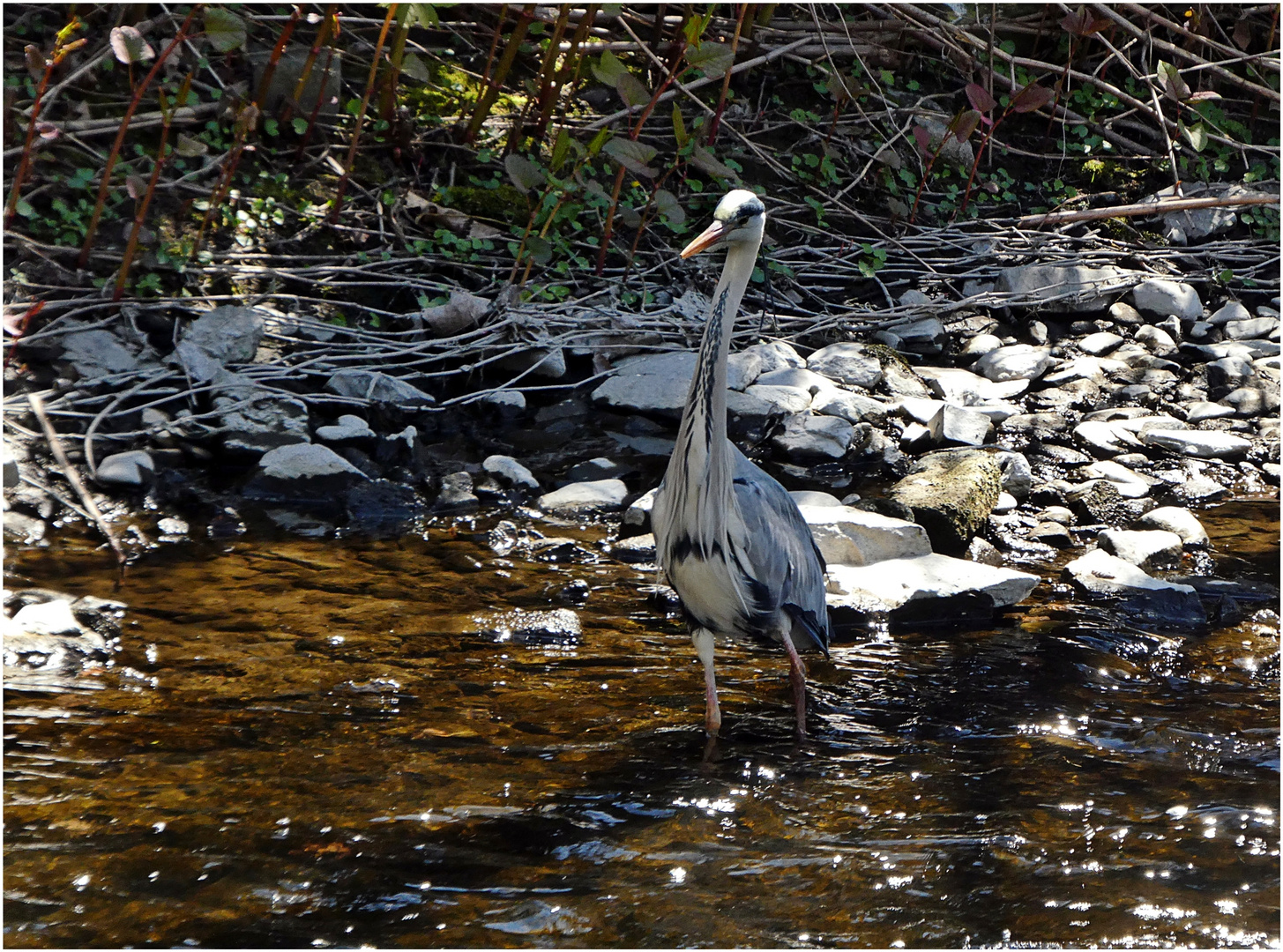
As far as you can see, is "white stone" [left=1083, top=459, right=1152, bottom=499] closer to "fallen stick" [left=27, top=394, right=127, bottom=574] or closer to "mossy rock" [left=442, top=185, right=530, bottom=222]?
"mossy rock" [left=442, top=185, right=530, bottom=222]

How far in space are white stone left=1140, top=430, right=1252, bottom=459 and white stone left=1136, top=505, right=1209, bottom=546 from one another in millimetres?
728

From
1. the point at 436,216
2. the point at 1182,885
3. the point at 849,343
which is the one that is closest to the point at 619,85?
the point at 436,216

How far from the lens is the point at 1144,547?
13.7ft

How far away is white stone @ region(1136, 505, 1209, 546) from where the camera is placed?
4.32m

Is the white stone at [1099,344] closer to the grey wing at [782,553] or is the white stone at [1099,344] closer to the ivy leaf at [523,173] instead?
the ivy leaf at [523,173]

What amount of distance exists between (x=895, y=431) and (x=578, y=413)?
1.47 m

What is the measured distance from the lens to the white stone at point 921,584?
148 inches

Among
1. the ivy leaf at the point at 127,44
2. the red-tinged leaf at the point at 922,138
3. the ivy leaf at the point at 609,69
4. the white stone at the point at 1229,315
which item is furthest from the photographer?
the white stone at the point at 1229,315

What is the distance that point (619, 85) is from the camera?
4945mm

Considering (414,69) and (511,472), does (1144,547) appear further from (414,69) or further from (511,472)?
(414,69)

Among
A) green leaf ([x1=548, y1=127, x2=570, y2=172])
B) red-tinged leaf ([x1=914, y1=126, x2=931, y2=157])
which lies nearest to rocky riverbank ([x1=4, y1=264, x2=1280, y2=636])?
red-tinged leaf ([x1=914, y1=126, x2=931, y2=157])

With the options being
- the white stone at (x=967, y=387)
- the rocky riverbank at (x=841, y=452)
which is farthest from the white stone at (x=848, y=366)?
the white stone at (x=967, y=387)

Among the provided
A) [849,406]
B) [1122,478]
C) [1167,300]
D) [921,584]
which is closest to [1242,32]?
[1167,300]

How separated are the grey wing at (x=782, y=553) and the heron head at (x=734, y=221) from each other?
2.22ft
